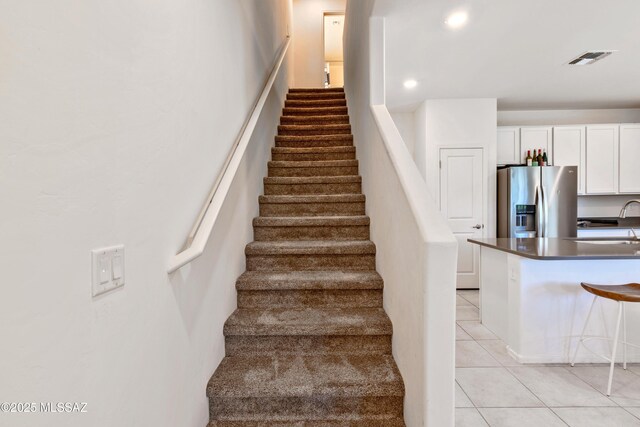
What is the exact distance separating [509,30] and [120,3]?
2945mm

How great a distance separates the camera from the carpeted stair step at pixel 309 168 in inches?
129

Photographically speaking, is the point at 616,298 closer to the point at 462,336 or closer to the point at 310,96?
the point at 462,336

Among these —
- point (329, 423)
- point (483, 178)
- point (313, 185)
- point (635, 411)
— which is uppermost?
point (483, 178)

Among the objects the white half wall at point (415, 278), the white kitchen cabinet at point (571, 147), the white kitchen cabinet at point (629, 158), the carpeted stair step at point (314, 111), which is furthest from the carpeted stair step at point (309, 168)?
the white kitchen cabinet at point (629, 158)

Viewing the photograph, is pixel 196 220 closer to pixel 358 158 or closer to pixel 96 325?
pixel 96 325

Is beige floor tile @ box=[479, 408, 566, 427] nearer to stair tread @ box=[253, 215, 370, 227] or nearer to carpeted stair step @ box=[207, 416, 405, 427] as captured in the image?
carpeted stair step @ box=[207, 416, 405, 427]

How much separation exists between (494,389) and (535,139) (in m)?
3.87

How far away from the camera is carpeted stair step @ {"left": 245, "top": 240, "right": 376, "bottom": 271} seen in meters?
2.30

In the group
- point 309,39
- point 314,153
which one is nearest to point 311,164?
point 314,153

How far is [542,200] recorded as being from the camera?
410 cm

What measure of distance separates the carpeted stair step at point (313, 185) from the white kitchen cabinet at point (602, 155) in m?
3.88

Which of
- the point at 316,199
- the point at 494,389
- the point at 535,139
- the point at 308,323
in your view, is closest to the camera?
the point at 308,323

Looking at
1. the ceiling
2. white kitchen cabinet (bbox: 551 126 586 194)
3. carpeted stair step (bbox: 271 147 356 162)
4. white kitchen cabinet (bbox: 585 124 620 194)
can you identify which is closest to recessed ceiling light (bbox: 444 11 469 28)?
the ceiling

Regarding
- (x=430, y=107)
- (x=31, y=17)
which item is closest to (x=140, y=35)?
(x=31, y=17)
